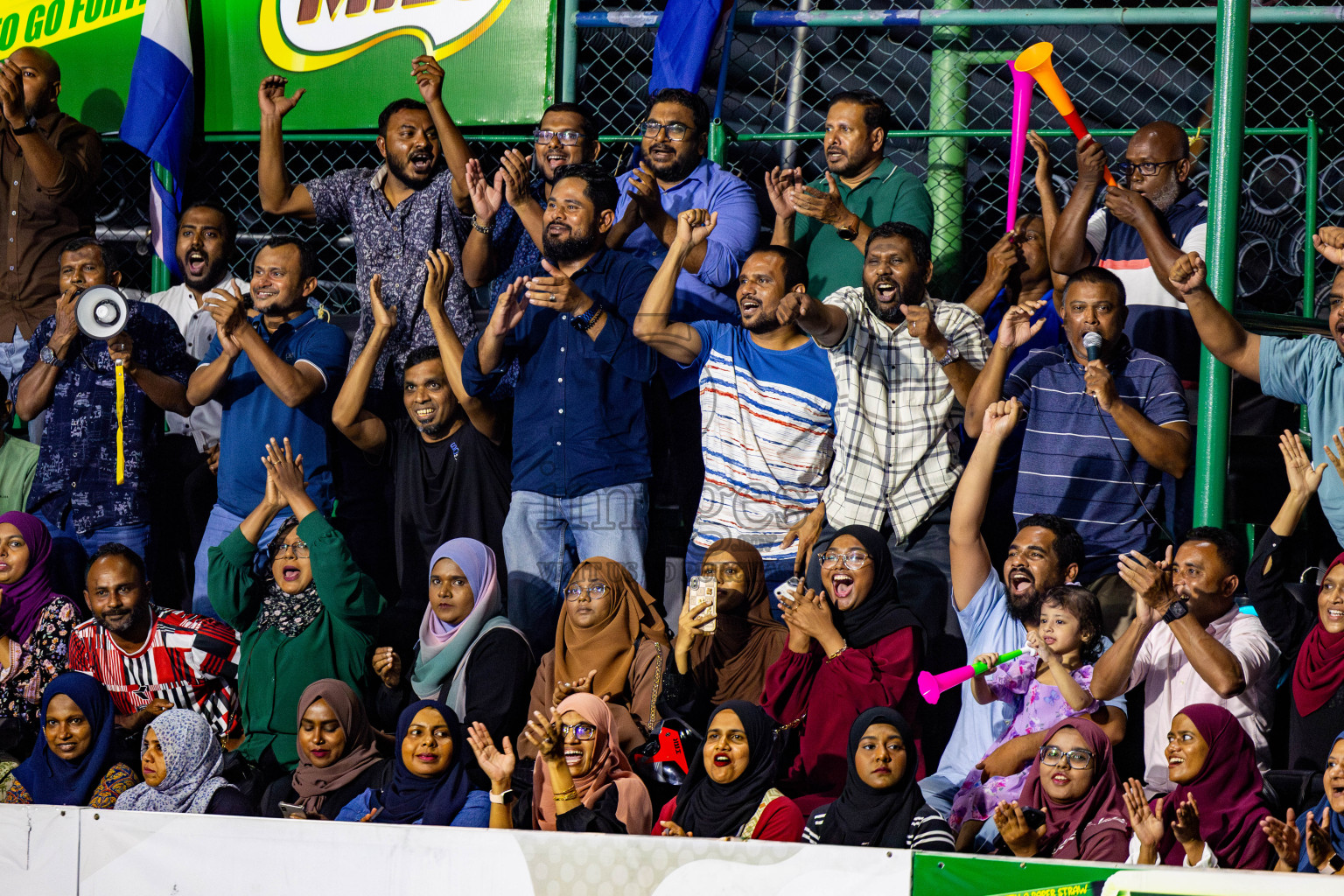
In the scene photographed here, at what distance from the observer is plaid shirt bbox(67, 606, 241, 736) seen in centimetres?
605

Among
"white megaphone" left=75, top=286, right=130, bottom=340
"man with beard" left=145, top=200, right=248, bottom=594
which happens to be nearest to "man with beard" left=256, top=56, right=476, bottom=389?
"man with beard" left=145, top=200, right=248, bottom=594

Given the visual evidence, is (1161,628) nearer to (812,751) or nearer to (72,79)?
(812,751)

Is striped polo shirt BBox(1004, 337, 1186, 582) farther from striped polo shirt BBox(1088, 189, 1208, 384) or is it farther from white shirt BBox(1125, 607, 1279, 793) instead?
striped polo shirt BBox(1088, 189, 1208, 384)

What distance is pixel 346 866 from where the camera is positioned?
4598 mm

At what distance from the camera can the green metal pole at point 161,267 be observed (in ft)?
25.1

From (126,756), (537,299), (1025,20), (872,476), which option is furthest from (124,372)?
(1025,20)

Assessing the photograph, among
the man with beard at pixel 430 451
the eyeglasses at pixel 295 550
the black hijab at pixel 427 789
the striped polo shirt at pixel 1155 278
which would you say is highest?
the striped polo shirt at pixel 1155 278

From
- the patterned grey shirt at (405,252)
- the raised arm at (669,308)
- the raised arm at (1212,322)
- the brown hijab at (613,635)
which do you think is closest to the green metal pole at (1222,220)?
the raised arm at (1212,322)

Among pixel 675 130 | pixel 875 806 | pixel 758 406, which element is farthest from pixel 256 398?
pixel 875 806

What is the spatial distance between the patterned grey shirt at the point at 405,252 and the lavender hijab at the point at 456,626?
0.94 m

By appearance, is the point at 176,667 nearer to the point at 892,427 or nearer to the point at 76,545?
the point at 76,545

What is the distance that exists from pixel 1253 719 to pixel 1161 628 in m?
0.39

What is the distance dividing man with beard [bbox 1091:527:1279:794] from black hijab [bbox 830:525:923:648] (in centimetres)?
66

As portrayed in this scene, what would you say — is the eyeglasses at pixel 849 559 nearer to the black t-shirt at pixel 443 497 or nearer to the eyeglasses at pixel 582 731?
the eyeglasses at pixel 582 731
